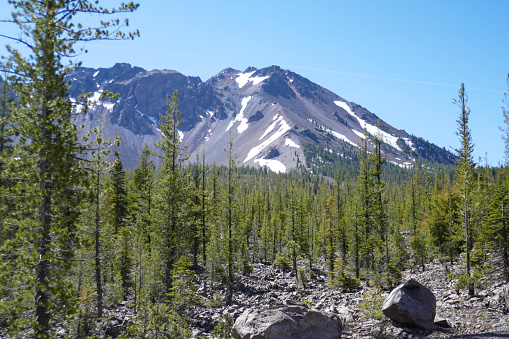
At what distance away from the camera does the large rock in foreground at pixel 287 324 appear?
11211 millimetres

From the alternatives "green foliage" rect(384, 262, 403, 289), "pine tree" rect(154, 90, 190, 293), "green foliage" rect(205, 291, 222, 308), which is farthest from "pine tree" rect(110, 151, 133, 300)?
"green foliage" rect(384, 262, 403, 289)

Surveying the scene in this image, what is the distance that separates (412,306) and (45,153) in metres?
14.5

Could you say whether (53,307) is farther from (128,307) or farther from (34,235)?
(128,307)

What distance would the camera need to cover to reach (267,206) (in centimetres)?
7519

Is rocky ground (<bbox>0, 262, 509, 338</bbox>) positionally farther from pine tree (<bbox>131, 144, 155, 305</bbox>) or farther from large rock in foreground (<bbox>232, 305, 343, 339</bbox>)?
pine tree (<bbox>131, 144, 155, 305</bbox>)

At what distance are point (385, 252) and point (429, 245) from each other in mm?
12734

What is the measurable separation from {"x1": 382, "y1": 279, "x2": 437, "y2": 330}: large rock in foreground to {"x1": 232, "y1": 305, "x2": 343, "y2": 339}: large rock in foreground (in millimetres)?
2816

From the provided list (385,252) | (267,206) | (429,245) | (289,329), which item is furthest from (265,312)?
(267,206)

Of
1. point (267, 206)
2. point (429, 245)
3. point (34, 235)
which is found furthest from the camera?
point (267, 206)

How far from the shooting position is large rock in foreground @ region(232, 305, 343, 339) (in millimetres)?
11211

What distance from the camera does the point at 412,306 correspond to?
515 inches

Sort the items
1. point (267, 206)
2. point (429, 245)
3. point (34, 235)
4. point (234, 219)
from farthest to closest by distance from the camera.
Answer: point (267, 206) < point (429, 245) < point (234, 219) < point (34, 235)

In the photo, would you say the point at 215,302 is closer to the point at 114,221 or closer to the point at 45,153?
the point at 114,221

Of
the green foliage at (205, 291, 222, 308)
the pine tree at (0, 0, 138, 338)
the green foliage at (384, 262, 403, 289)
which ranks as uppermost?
the pine tree at (0, 0, 138, 338)
